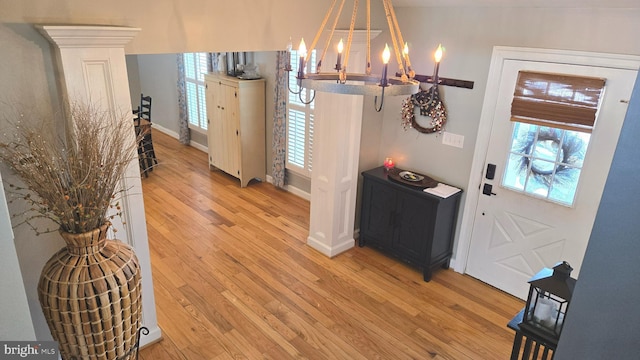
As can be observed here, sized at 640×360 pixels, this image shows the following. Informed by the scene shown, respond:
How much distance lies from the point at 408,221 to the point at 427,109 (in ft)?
3.44

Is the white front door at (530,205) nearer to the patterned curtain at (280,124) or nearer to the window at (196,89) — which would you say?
the patterned curtain at (280,124)

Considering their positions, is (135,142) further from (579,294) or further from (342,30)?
(579,294)

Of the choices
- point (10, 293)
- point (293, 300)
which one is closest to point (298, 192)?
point (293, 300)

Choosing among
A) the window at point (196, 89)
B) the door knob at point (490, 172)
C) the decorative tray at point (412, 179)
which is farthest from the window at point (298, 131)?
the door knob at point (490, 172)

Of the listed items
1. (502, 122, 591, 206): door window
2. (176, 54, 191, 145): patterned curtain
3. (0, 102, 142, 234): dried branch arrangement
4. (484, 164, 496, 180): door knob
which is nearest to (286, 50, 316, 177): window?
(484, 164, 496, 180): door knob

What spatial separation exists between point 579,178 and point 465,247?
118cm

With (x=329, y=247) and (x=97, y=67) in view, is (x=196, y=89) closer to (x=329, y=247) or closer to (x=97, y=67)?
(x=329, y=247)

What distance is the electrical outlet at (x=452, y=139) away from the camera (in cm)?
381

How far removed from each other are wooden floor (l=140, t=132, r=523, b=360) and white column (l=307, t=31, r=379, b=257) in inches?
8.8

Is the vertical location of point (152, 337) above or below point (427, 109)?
below

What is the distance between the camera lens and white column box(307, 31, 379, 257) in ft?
12.8

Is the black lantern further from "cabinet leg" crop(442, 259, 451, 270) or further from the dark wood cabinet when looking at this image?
"cabinet leg" crop(442, 259, 451, 270)

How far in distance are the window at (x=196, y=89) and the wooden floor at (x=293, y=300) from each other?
2401 millimetres

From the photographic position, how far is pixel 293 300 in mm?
3635
